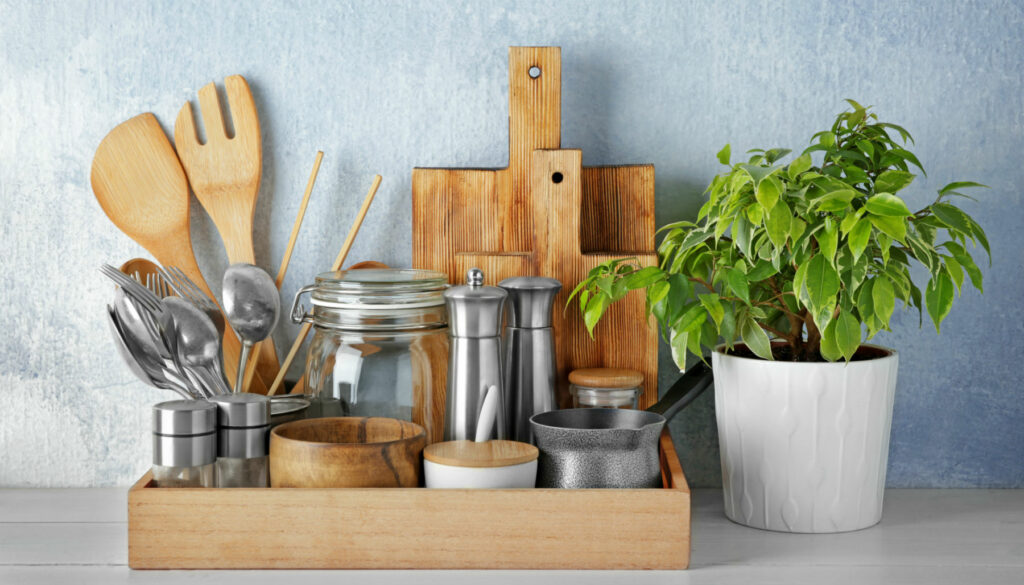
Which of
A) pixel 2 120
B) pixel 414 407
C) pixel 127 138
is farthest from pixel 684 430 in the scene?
pixel 2 120

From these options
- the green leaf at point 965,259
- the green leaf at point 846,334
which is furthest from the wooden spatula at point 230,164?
the green leaf at point 965,259

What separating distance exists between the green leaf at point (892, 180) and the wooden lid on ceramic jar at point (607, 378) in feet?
0.92

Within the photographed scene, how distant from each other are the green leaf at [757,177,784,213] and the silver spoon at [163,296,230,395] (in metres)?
0.52

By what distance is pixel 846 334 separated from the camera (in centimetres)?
77

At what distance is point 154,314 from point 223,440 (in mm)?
154

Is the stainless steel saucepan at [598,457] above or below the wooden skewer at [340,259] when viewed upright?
below

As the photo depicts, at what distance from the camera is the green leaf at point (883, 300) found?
750mm

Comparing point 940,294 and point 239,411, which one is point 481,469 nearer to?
point 239,411

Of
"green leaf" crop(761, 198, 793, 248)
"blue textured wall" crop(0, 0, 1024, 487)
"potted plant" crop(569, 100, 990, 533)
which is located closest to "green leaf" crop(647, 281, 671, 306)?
"potted plant" crop(569, 100, 990, 533)

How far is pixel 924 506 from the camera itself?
0.94m

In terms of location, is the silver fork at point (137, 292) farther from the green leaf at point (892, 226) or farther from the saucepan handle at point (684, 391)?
the green leaf at point (892, 226)

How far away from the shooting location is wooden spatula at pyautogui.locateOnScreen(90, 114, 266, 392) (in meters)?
0.99

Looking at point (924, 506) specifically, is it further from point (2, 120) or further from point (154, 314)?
point (2, 120)

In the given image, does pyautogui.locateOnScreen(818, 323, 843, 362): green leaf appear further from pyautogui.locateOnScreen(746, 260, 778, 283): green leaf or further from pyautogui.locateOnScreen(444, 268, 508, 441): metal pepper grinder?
pyautogui.locateOnScreen(444, 268, 508, 441): metal pepper grinder
